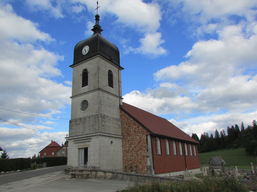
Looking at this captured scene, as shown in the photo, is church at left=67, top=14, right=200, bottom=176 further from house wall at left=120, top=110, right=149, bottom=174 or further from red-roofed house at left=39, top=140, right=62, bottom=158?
red-roofed house at left=39, top=140, right=62, bottom=158

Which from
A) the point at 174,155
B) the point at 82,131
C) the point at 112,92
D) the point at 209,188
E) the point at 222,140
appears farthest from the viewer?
the point at 222,140

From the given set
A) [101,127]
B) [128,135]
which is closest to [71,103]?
[101,127]

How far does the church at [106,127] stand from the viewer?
18.9m

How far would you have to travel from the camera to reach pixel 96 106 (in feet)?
65.0

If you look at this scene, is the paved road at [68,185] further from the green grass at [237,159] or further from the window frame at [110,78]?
the green grass at [237,159]

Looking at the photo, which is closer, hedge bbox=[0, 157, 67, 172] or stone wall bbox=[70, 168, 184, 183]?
stone wall bbox=[70, 168, 184, 183]

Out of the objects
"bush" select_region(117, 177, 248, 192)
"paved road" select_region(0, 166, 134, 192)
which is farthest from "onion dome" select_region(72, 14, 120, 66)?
"bush" select_region(117, 177, 248, 192)

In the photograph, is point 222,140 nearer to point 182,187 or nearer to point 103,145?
point 103,145

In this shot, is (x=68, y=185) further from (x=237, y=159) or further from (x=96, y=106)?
(x=237, y=159)

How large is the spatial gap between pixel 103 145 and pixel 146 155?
4268 mm

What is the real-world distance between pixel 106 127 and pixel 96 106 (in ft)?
7.73

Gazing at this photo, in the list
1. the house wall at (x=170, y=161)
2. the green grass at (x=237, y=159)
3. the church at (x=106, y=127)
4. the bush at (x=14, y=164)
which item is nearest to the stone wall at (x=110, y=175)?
the church at (x=106, y=127)

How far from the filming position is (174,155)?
2375 cm

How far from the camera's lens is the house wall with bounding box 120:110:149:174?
19047 mm
